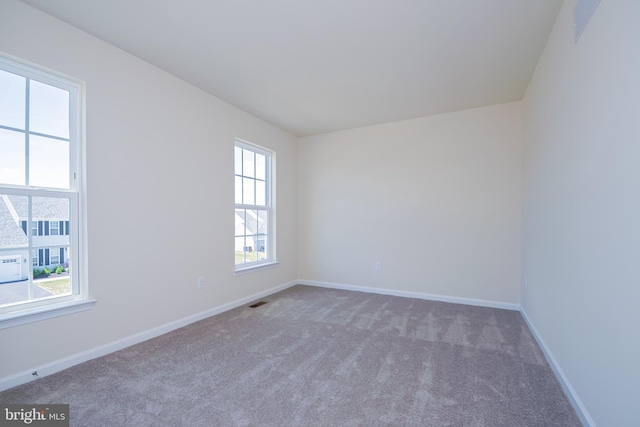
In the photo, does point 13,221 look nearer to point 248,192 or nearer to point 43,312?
point 43,312

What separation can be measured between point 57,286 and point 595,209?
11.5 ft

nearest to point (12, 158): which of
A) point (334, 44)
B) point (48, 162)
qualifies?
point (48, 162)

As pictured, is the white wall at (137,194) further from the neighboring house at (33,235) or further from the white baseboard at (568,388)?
the white baseboard at (568,388)

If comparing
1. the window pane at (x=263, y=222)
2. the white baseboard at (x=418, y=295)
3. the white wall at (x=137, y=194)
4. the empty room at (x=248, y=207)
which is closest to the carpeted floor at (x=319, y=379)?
the empty room at (x=248, y=207)

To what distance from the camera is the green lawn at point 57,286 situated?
2.11 metres

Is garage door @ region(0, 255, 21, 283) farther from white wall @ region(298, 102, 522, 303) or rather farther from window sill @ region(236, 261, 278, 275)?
white wall @ region(298, 102, 522, 303)

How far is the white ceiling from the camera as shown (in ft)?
6.57

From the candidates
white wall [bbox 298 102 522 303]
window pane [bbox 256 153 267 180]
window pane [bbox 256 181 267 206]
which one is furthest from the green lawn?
white wall [bbox 298 102 522 303]

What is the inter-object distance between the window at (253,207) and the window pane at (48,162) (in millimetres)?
1864

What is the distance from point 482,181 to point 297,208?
2.86m

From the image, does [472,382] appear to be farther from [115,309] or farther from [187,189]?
[187,189]

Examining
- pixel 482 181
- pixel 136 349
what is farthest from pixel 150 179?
pixel 482 181

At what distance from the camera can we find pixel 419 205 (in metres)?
4.16

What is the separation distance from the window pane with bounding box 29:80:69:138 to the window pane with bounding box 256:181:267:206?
235cm
